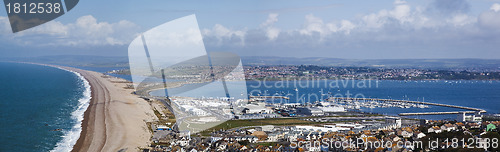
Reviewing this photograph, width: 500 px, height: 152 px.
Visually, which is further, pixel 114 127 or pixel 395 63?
pixel 395 63

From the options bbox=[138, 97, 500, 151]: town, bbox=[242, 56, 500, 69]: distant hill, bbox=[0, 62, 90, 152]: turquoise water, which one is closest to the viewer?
bbox=[138, 97, 500, 151]: town

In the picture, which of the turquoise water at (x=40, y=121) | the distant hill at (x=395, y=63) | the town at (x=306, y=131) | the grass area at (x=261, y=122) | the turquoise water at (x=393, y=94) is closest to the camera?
the town at (x=306, y=131)

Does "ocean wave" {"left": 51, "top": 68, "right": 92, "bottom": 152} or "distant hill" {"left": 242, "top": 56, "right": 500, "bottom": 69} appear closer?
"ocean wave" {"left": 51, "top": 68, "right": 92, "bottom": 152}

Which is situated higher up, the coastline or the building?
the coastline

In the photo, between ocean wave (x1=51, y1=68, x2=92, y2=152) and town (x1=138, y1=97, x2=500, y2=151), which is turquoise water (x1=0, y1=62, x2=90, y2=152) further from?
town (x1=138, y1=97, x2=500, y2=151)

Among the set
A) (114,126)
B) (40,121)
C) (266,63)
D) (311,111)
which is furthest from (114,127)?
(266,63)

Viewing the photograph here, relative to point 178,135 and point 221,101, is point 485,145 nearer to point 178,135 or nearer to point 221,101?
point 178,135

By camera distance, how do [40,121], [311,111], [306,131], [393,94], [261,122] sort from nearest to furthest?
1. [306,131]
2. [40,121]
3. [261,122]
4. [311,111]
5. [393,94]

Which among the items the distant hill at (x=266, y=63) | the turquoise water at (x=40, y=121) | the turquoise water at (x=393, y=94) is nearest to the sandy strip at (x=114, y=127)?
the turquoise water at (x=40, y=121)

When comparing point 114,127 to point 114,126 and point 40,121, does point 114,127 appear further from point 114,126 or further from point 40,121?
point 40,121

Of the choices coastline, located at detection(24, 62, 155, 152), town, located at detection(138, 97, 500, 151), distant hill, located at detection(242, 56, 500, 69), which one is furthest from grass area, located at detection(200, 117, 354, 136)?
distant hill, located at detection(242, 56, 500, 69)

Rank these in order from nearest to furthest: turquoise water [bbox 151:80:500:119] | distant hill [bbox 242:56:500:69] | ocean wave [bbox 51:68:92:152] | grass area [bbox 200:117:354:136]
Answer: ocean wave [bbox 51:68:92:152] < grass area [bbox 200:117:354:136] < turquoise water [bbox 151:80:500:119] < distant hill [bbox 242:56:500:69]

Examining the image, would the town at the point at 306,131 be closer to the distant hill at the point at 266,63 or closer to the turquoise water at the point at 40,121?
the turquoise water at the point at 40,121
